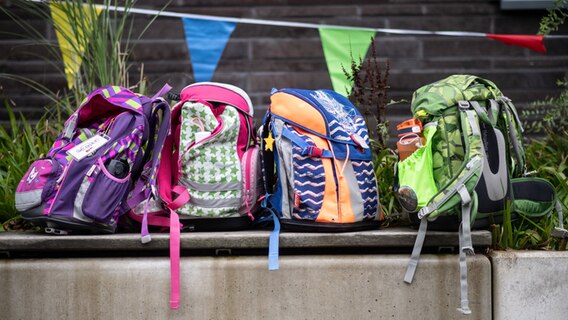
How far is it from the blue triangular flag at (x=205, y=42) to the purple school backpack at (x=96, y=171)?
1.63 meters

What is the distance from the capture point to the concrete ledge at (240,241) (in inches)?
115

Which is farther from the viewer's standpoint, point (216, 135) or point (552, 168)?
point (552, 168)

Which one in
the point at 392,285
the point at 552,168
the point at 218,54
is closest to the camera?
the point at 392,285

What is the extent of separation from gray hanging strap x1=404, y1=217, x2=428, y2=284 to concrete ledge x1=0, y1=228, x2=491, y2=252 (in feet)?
0.19

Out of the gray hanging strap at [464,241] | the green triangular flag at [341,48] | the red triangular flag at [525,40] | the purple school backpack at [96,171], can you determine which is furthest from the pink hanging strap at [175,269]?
the red triangular flag at [525,40]

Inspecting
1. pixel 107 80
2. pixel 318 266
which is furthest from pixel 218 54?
pixel 318 266

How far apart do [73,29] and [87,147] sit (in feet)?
3.91

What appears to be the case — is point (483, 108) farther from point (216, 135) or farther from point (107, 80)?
point (107, 80)

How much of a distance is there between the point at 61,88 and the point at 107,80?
112cm

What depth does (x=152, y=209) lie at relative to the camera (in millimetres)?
3100

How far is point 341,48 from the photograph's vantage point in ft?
15.2

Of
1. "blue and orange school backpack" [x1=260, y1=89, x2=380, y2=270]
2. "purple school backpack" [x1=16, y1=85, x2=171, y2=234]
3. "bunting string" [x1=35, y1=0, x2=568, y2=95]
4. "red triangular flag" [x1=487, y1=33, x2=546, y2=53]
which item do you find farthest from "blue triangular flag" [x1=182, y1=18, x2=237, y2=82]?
"red triangular flag" [x1=487, y1=33, x2=546, y2=53]

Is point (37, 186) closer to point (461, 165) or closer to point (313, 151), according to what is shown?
point (313, 151)

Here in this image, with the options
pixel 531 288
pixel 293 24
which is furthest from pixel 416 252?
pixel 293 24
